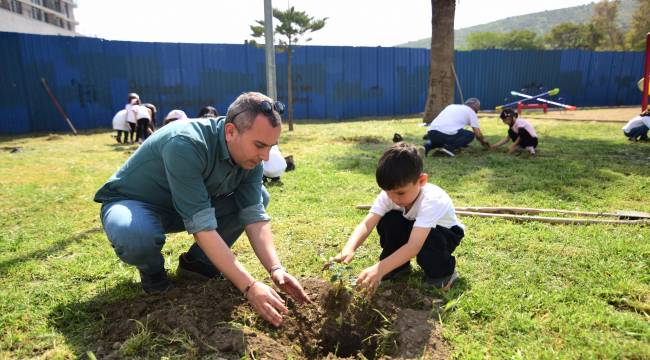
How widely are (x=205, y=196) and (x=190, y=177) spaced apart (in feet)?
0.39

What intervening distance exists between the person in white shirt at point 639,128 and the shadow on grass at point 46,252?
9.74m

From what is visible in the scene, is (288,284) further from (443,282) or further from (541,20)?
(541,20)

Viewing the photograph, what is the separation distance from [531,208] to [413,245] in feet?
8.07

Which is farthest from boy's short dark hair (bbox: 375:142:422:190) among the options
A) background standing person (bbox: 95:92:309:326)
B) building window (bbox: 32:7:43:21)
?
building window (bbox: 32:7:43:21)

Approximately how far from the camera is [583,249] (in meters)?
3.26

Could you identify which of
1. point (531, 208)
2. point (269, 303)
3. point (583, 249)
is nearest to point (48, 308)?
point (269, 303)

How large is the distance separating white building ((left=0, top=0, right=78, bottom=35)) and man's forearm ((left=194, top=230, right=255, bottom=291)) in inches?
2169

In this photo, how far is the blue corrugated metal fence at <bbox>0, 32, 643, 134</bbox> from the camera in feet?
45.5

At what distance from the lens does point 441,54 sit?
11.6 m

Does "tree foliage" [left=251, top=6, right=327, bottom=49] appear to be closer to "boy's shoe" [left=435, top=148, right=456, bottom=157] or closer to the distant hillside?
"boy's shoe" [left=435, top=148, right=456, bottom=157]

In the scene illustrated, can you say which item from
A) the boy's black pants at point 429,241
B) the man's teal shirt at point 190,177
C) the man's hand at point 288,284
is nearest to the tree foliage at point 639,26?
the boy's black pants at point 429,241

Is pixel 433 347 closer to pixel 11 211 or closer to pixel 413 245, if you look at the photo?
pixel 413 245

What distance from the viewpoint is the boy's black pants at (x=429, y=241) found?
268 centimetres

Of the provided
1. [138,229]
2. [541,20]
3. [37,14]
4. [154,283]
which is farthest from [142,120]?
[541,20]
